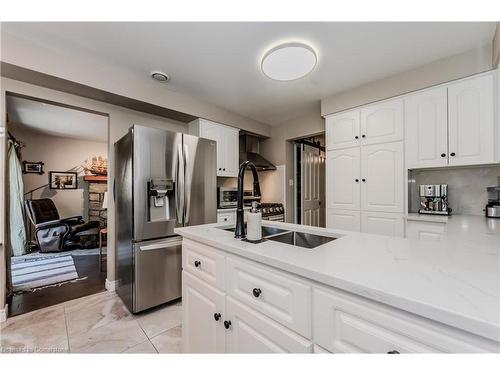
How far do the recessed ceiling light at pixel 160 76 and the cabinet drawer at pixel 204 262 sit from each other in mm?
1842

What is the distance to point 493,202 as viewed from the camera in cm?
202

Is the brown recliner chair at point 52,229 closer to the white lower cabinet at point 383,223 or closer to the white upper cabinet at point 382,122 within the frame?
the white lower cabinet at point 383,223

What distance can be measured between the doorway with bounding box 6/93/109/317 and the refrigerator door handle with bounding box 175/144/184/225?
1112 mm

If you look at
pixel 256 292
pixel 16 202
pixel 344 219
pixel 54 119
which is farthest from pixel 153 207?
pixel 54 119

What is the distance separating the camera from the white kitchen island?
491 mm

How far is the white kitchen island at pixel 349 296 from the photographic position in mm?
491

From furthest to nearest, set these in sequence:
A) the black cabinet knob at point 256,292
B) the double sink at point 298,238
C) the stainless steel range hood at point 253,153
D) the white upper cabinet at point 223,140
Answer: the stainless steel range hood at point 253,153 < the white upper cabinet at point 223,140 < the double sink at point 298,238 < the black cabinet knob at point 256,292

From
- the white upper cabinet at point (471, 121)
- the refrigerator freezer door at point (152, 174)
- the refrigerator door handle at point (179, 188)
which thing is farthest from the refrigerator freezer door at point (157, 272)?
the white upper cabinet at point (471, 121)

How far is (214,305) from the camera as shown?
111cm

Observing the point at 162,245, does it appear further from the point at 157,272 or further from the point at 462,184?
the point at 462,184

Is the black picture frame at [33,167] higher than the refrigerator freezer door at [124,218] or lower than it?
higher
